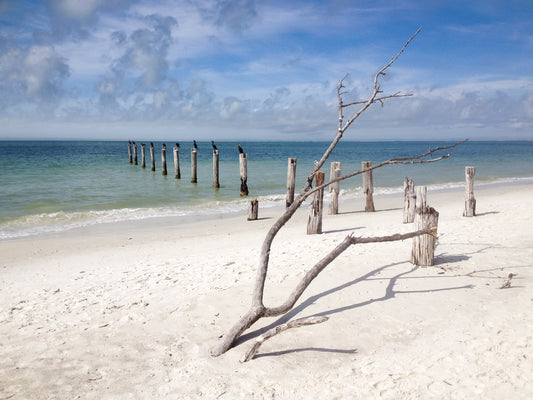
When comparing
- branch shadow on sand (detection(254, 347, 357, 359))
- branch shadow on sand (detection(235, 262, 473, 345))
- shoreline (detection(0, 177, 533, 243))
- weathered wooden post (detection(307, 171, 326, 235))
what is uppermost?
weathered wooden post (detection(307, 171, 326, 235))

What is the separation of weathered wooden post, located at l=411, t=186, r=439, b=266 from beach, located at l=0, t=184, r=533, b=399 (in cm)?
17

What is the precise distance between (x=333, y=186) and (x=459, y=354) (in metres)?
9.11

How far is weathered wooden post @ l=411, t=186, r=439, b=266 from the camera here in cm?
552

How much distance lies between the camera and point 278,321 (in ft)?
13.9

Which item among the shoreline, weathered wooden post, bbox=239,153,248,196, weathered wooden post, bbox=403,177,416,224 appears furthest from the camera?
weathered wooden post, bbox=239,153,248,196

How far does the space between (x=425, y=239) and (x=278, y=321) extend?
8.85ft

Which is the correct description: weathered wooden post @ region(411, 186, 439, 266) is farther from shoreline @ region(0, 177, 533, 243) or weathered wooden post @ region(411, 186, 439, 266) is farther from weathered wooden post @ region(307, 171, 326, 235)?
shoreline @ region(0, 177, 533, 243)

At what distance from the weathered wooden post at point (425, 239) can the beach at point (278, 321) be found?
0.17 metres

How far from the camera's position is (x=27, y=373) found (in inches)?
132

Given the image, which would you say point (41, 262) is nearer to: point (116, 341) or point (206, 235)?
point (206, 235)

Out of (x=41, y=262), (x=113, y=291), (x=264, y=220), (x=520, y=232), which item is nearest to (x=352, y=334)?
(x=113, y=291)

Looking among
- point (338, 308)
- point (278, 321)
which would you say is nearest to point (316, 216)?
point (338, 308)

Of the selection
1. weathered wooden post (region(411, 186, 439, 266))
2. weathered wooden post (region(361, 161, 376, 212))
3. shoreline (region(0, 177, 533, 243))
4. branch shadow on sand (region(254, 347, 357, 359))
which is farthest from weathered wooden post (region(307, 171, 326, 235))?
branch shadow on sand (region(254, 347, 357, 359))

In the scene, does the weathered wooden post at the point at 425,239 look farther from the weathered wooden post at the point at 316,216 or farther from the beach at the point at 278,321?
the weathered wooden post at the point at 316,216
